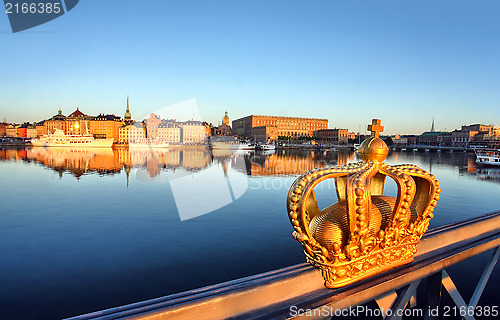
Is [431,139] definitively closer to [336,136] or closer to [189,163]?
[336,136]

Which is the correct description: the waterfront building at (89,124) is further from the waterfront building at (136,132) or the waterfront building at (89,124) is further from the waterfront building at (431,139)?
the waterfront building at (431,139)

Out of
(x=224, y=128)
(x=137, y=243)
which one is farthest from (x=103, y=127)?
(x=137, y=243)

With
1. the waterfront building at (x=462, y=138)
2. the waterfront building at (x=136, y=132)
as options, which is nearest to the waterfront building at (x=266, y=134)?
the waterfront building at (x=136, y=132)

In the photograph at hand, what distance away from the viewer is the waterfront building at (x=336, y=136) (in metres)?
148

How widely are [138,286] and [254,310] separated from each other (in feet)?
24.8

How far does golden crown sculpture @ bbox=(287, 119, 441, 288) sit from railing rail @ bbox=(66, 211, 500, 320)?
9 centimetres

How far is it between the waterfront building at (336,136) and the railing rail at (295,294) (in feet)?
486

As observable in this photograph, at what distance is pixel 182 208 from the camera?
16891 mm

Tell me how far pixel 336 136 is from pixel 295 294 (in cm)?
15448

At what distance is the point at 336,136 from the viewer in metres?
149

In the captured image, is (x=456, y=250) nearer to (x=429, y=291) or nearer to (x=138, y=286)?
(x=429, y=291)

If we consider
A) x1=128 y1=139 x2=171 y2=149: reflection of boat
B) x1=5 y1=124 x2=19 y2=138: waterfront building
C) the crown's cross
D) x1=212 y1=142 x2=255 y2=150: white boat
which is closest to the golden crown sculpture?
the crown's cross

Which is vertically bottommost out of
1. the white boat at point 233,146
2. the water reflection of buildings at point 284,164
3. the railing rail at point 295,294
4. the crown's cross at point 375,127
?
the water reflection of buildings at point 284,164

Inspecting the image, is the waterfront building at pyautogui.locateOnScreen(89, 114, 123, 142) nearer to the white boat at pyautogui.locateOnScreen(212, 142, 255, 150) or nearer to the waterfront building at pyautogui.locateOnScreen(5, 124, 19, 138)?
the white boat at pyautogui.locateOnScreen(212, 142, 255, 150)
